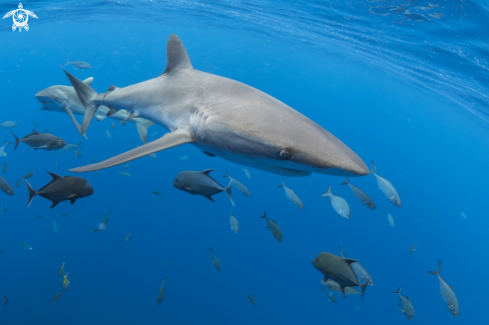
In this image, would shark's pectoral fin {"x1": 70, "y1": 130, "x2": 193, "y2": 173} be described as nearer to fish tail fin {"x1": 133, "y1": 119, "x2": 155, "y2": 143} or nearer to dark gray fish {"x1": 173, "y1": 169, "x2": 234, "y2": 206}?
dark gray fish {"x1": 173, "y1": 169, "x2": 234, "y2": 206}

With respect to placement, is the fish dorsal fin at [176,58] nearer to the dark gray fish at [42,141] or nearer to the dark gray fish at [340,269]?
the dark gray fish at [42,141]

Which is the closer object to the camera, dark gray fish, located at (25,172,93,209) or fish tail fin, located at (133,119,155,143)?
dark gray fish, located at (25,172,93,209)

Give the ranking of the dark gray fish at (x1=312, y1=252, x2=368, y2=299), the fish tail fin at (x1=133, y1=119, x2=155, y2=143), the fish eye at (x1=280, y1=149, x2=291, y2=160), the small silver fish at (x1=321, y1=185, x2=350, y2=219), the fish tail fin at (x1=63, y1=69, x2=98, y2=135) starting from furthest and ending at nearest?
the small silver fish at (x1=321, y1=185, x2=350, y2=219), the fish tail fin at (x1=133, y1=119, x2=155, y2=143), the fish tail fin at (x1=63, y1=69, x2=98, y2=135), the dark gray fish at (x1=312, y1=252, x2=368, y2=299), the fish eye at (x1=280, y1=149, x2=291, y2=160)

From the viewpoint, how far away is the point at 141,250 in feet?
23.2

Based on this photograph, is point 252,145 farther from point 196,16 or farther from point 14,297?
point 196,16

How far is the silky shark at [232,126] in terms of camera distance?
200 cm

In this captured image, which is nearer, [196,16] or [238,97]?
[238,97]

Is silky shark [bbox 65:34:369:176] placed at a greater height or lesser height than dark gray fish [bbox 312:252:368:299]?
greater

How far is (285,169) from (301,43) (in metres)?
22.5

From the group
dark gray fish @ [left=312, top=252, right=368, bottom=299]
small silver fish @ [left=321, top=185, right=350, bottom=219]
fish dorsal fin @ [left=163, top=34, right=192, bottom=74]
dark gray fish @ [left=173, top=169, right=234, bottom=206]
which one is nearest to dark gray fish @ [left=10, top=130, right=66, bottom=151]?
dark gray fish @ [left=173, top=169, right=234, bottom=206]

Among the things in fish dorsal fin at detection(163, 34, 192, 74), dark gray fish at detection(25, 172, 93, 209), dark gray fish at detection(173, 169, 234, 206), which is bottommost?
dark gray fish at detection(25, 172, 93, 209)

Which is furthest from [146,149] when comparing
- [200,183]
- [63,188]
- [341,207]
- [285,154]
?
[341,207]

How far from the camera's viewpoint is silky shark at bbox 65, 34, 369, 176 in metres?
2.00

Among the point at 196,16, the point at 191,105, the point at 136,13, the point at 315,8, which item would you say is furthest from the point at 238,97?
the point at 136,13
